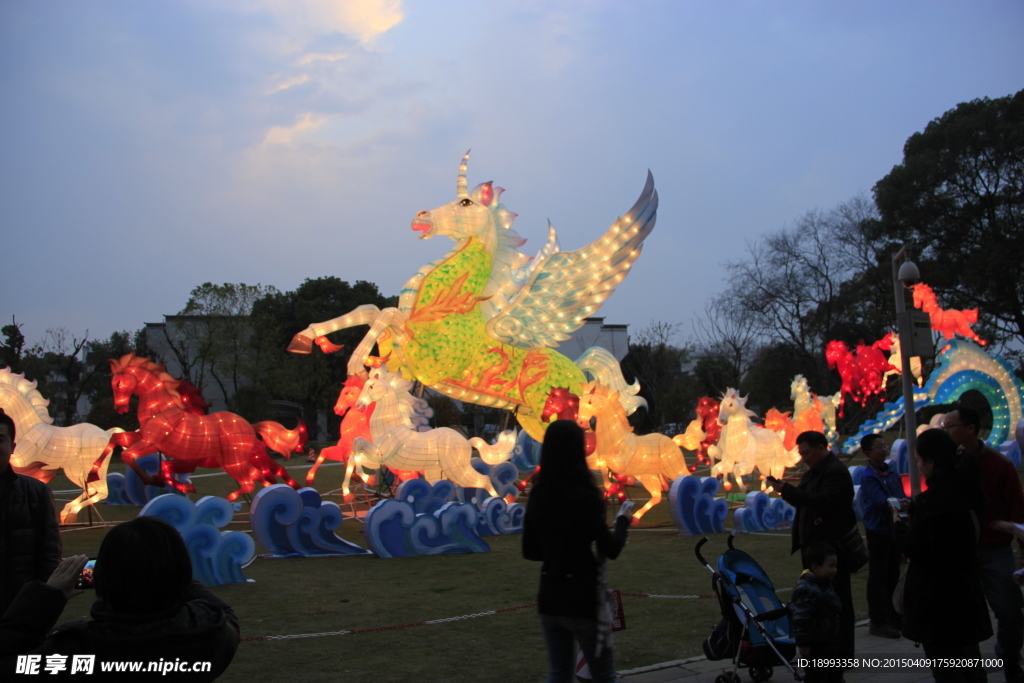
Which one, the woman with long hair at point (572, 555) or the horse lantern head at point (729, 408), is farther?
the horse lantern head at point (729, 408)

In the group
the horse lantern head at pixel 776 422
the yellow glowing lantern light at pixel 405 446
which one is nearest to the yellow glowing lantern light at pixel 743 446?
the horse lantern head at pixel 776 422

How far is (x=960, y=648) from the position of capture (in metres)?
3.11

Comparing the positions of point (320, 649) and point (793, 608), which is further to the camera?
point (320, 649)

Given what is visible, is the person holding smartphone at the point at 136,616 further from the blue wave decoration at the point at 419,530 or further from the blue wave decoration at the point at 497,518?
the blue wave decoration at the point at 497,518

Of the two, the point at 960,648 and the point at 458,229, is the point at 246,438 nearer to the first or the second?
the point at 458,229

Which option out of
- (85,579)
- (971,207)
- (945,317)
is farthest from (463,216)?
(971,207)

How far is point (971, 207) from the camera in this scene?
2614 centimetres

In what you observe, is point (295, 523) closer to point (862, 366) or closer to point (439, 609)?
point (439, 609)

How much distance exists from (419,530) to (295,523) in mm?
1269

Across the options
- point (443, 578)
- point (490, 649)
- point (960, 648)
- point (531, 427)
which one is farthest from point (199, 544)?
point (531, 427)

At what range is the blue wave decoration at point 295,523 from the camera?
7.68 metres

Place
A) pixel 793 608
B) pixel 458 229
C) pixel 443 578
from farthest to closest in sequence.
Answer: pixel 458 229, pixel 443 578, pixel 793 608

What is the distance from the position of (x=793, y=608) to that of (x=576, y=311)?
10061mm

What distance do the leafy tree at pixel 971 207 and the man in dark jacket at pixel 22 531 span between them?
27374 millimetres
